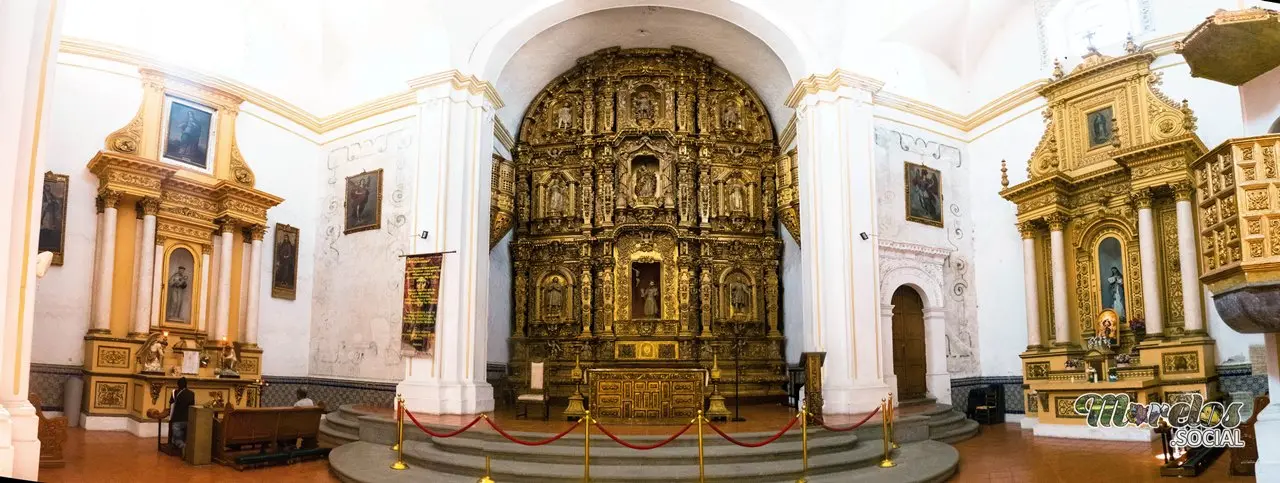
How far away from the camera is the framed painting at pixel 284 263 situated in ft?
50.1

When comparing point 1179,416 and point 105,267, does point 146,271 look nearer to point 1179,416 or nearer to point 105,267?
point 105,267

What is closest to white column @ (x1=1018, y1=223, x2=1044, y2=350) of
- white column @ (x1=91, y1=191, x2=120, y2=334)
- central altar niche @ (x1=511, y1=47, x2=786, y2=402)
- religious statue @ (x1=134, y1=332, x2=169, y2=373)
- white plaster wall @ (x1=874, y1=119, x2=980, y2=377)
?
white plaster wall @ (x1=874, y1=119, x2=980, y2=377)

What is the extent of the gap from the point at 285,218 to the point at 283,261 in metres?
0.83

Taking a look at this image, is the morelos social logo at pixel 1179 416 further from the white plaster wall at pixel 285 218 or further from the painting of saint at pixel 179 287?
the painting of saint at pixel 179 287

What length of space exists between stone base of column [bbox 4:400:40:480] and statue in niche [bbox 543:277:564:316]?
10323 millimetres

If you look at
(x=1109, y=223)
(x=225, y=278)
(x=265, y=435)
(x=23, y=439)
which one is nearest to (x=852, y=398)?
(x=1109, y=223)

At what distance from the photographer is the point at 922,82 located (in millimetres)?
15734

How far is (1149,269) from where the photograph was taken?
12.4 meters

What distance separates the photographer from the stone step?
366 inches

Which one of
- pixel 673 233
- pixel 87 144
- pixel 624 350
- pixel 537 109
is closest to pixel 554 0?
pixel 537 109

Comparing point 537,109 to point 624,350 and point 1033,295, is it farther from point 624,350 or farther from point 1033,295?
point 1033,295

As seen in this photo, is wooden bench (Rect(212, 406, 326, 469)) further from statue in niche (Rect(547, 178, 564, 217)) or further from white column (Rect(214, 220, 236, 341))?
statue in niche (Rect(547, 178, 564, 217))

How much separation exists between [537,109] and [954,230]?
8.84 meters

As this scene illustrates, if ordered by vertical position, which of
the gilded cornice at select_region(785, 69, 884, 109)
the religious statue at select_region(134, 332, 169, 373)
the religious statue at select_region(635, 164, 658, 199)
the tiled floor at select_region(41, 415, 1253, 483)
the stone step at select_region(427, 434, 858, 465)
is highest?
the gilded cornice at select_region(785, 69, 884, 109)
